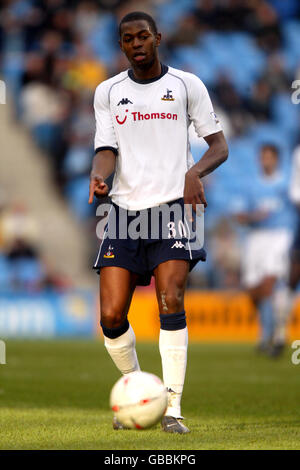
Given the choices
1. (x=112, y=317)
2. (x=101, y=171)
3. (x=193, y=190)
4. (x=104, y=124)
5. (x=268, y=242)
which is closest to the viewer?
(x=193, y=190)

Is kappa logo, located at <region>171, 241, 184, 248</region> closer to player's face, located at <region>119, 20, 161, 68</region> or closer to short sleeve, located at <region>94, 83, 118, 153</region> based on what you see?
short sleeve, located at <region>94, 83, 118, 153</region>

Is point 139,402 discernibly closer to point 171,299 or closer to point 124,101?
point 171,299

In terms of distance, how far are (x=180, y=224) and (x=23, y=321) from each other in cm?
997

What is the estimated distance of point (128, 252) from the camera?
5.11 meters

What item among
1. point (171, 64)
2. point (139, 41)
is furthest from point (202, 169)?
point (171, 64)

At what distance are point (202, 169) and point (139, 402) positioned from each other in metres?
1.32

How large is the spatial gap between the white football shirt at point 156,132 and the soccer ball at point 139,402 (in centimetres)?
109

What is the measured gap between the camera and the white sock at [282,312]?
10695 millimetres

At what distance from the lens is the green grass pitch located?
4.46 meters

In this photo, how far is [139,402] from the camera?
4.45 m

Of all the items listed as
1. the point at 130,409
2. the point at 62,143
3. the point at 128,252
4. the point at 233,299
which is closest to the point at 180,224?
the point at 128,252

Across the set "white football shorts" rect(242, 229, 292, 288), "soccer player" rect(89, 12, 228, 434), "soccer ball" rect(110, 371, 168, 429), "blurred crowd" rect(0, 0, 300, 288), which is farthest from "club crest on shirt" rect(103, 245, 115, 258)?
"blurred crowd" rect(0, 0, 300, 288)

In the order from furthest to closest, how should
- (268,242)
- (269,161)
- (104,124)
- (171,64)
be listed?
(171,64)
(268,242)
(269,161)
(104,124)

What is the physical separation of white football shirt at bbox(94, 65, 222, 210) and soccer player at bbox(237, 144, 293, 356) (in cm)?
570
